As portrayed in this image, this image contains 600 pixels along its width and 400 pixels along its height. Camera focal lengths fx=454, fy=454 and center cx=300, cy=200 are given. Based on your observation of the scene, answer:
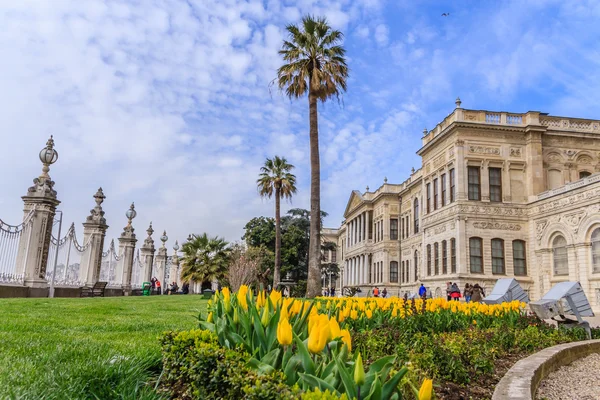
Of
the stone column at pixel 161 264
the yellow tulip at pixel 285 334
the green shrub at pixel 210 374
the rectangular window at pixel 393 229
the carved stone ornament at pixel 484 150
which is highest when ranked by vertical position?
the carved stone ornament at pixel 484 150

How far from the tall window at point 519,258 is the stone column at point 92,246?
928 inches

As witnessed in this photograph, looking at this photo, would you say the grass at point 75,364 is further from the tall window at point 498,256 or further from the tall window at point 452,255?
the tall window at point 498,256

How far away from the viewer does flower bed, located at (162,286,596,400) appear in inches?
78.8

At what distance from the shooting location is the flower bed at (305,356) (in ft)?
6.57

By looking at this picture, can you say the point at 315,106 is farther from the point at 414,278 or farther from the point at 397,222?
the point at 397,222

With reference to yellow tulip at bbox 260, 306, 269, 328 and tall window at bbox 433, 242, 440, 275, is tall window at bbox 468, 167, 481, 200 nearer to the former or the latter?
tall window at bbox 433, 242, 440, 275

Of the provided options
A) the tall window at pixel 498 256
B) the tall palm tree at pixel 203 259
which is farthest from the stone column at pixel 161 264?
the tall window at pixel 498 256

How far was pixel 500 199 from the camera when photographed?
28.9 metres

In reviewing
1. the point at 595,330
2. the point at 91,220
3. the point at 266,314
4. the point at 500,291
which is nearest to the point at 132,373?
the point at 266,314

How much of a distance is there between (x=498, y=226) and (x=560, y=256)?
4004mm

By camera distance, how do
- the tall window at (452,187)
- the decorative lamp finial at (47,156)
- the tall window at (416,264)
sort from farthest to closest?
the tall window at (416,264) < the tall window at (452,187) < the decorative lamp finial at (47,156)

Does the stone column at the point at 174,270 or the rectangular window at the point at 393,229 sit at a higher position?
the rectangular window at the point at 393,229

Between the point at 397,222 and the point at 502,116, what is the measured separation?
764 inches

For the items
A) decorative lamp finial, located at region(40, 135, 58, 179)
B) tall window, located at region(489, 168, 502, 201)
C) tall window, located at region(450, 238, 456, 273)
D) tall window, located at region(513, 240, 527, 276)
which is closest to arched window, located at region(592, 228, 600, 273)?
tall window, located at region(513, 240, 527, 276)
